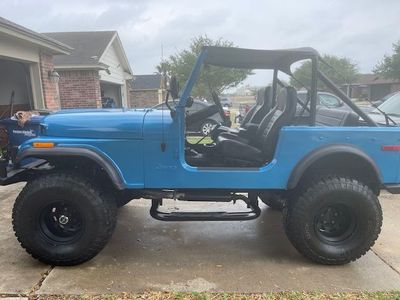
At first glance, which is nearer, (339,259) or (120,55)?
(339,259)

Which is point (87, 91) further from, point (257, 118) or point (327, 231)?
point (327, 231)

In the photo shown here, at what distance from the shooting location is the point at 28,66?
9539mm

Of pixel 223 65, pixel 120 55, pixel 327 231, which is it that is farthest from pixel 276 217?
pixel 120 55

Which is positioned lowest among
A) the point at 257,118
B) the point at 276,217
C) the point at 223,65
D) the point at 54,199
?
the point at 276,217

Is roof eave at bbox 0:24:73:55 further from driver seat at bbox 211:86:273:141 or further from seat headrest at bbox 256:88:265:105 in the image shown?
seat headrest at bbox 256:88:265:105

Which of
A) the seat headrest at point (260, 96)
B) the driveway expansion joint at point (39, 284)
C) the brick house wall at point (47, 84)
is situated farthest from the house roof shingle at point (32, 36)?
the driveway expansion joint at point (39, 284)

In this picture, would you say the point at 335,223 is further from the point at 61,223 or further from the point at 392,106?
the point at 392,106

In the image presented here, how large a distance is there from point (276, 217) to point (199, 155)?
1557 millimetres

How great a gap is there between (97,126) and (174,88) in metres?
0.79

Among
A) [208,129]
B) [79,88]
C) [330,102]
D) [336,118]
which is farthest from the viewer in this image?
[79,88]

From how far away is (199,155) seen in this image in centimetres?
420

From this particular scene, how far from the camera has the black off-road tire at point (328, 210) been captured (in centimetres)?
365

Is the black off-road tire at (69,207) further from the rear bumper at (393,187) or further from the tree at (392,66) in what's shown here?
the tree at (392,66)

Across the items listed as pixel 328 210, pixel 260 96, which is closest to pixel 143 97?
pixel 260 96
